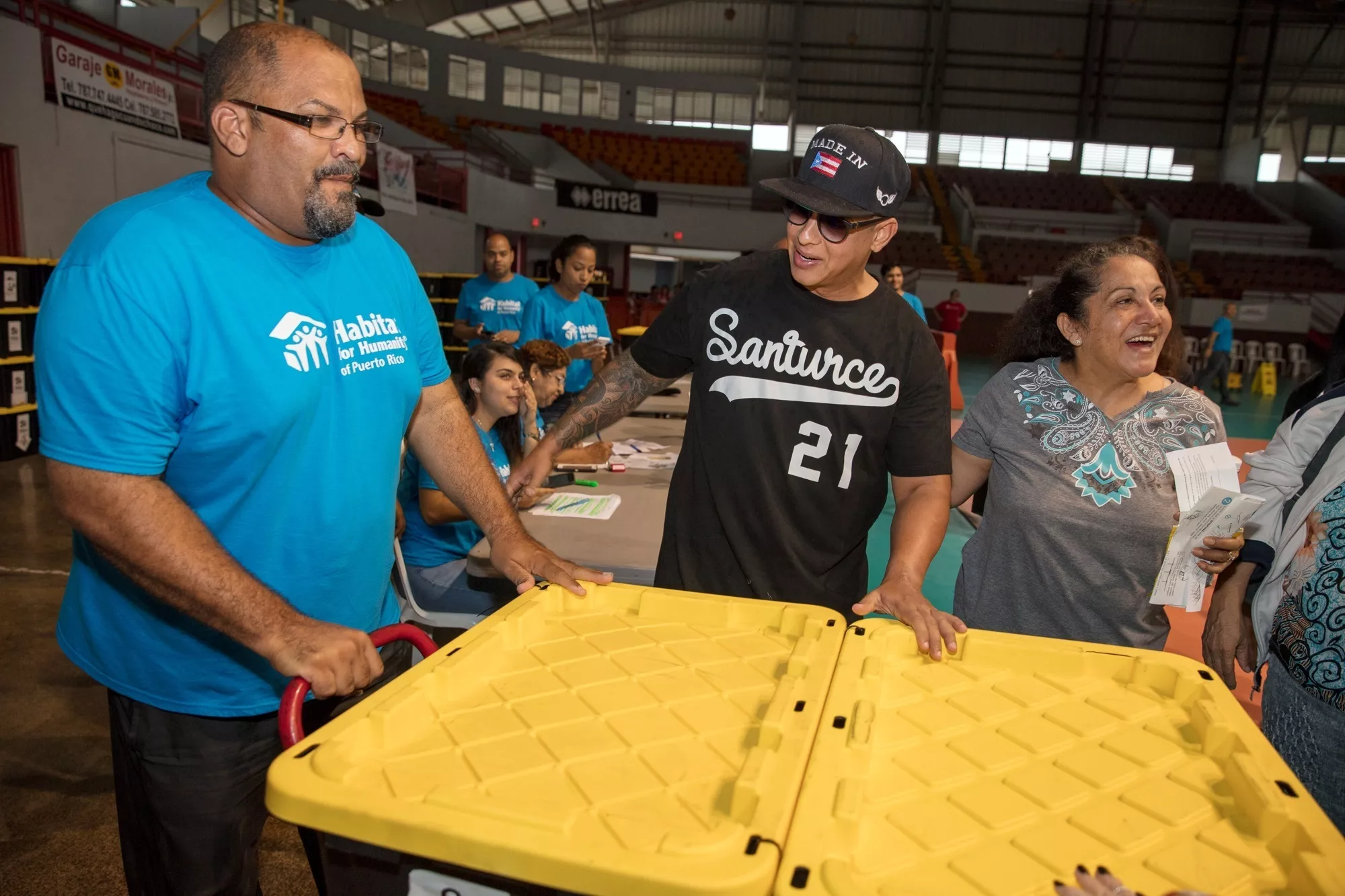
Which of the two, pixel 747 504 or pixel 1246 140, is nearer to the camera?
pixel 747 504

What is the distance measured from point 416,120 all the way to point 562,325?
15.6 metres

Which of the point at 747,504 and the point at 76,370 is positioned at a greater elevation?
the point at 76,370

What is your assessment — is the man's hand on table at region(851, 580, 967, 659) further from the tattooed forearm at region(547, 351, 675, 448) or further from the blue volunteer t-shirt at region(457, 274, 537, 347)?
the blue volunteer t-shirt at region(457, 274, 537, 347)

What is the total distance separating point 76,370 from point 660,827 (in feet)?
3.36

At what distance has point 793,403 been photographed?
186 cm

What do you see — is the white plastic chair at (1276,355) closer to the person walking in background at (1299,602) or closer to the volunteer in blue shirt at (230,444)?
the person walking in background at (1299,602)

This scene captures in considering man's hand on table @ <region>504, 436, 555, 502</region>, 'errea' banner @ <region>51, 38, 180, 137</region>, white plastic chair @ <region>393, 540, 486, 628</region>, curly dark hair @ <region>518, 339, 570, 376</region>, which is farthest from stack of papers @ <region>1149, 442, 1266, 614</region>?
'errea' banner @ <region>51, 38, 180, 137</region>

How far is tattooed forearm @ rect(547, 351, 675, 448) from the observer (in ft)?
7.10

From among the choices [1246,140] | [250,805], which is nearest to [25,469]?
[250,805]

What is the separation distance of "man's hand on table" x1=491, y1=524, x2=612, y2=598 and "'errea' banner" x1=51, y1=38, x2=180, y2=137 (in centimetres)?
829

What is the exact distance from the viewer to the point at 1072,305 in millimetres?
2037

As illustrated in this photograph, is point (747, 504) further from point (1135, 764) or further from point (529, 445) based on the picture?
point (529, 445)

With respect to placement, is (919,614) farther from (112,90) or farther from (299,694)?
(112,90)

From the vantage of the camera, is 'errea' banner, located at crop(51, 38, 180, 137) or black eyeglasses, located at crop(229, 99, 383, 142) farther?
'errea' banner, located at crop(51, 38, 180, 137)
